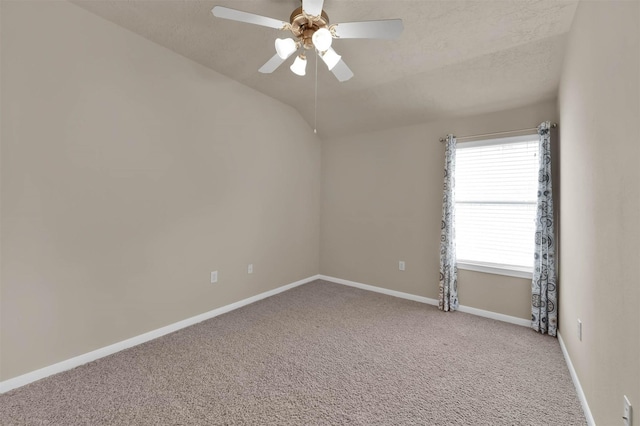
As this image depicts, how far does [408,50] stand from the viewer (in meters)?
2.50

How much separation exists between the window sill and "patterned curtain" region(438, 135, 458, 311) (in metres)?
0.13

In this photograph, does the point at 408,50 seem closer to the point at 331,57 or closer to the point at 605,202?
the point at 331,57

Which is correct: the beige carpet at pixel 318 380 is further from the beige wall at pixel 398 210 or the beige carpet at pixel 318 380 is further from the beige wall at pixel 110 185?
the beige wall at pixel 398 210

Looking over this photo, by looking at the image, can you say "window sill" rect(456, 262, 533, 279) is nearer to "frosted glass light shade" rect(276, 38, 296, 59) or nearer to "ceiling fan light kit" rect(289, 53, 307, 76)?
"ceiling fan light kit" rect(289, 53, 307, 76)

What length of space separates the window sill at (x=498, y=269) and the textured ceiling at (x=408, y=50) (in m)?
1.79

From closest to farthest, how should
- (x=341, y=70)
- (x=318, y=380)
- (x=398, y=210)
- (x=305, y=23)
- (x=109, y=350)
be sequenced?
(x=305, y=23)
(x=318, y=380)
(x=341, y=70)
(x=109, y=350)
(x=398, y=210)

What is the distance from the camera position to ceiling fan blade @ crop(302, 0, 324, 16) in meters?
1.54

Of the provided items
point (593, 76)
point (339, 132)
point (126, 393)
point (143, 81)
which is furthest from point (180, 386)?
point (339, 132)

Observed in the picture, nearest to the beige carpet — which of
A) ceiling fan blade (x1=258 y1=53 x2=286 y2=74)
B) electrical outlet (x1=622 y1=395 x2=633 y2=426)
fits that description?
electrical outlet (x1=622 y1=395 x2=633 y2=426)

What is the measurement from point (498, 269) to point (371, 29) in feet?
9.36

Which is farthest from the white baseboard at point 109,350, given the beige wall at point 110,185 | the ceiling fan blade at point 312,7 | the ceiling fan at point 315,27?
the ceiling fan blade at point 312,7

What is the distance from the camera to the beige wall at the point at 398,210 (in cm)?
315

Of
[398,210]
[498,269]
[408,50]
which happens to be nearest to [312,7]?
[408,50]

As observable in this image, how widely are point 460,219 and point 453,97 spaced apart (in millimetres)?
1440
